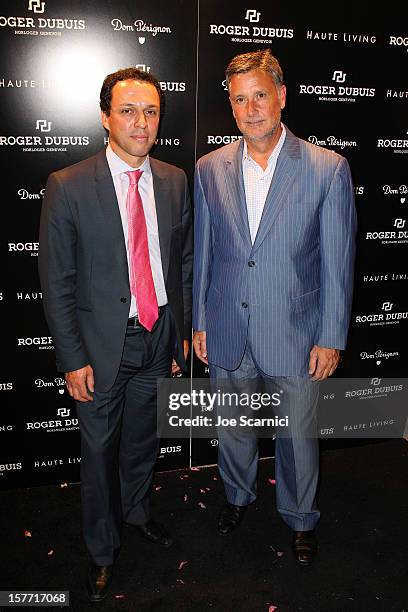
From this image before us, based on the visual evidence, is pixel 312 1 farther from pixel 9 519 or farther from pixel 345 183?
pixel 9 519

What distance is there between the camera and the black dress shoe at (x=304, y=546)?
276cm

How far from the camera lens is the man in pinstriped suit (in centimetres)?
246

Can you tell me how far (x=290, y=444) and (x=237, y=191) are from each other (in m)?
1.19

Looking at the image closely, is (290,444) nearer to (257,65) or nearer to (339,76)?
(257,65)

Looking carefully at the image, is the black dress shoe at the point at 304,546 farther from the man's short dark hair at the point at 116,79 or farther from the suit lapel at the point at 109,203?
the man's short dark hair at the point at 116,79

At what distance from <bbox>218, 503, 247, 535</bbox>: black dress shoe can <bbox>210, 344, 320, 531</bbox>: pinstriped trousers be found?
25 cm

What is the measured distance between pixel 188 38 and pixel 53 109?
76 cm

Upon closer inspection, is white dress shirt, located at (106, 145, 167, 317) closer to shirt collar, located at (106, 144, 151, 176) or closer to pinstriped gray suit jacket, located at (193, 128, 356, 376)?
shirt collar, located at (106, 144, 151, 176)

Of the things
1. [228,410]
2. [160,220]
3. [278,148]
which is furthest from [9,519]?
[278,148]

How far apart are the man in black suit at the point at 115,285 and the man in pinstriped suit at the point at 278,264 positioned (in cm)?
18

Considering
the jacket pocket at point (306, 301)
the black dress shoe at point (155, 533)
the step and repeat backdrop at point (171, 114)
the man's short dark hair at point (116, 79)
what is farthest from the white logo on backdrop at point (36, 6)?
the black dress shoe at point (155, 533)

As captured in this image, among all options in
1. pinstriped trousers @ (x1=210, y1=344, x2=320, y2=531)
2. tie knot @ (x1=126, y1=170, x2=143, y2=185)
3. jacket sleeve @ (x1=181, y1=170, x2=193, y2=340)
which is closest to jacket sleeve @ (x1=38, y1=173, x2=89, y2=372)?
tie knot @ (x1=126, y1=170, x2=143, y2=185)

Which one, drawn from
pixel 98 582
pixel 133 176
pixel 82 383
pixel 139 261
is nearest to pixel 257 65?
pixel 133 176

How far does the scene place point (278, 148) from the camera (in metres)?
2.56
